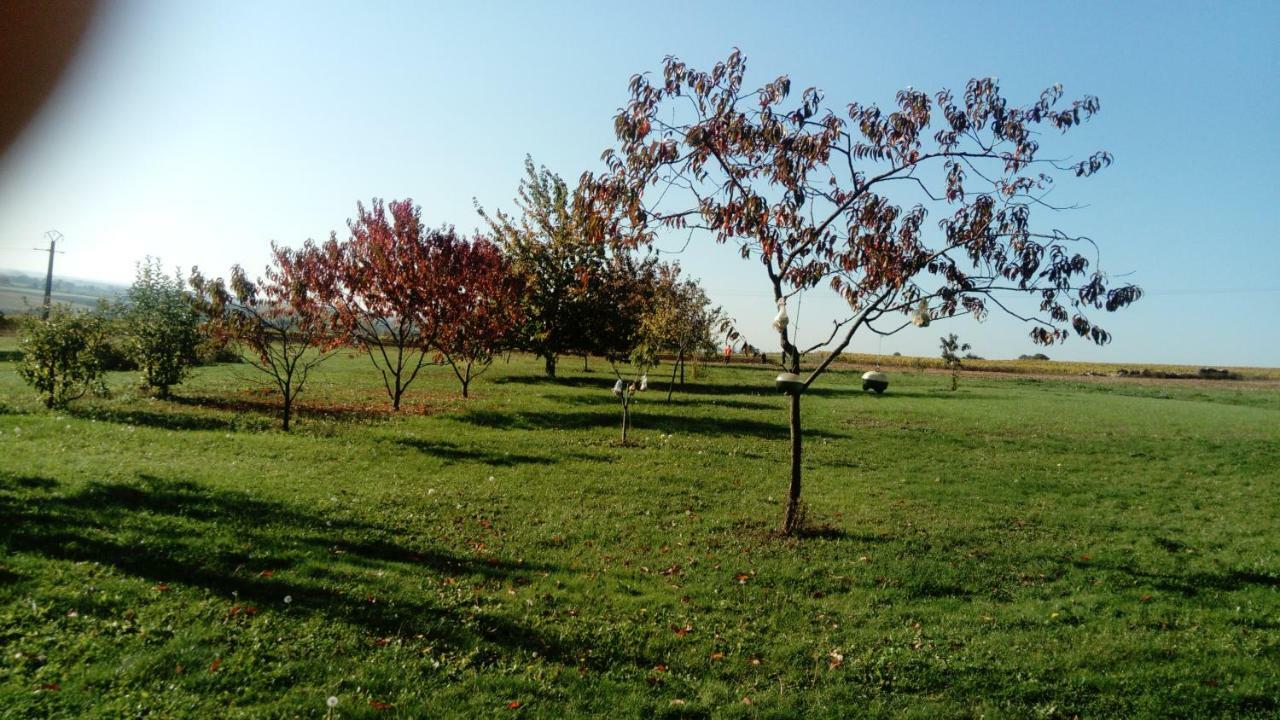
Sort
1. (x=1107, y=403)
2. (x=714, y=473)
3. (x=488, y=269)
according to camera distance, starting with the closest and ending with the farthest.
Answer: (x=714, y=473)
(x=488, y=269)
(x=1107, y=403)

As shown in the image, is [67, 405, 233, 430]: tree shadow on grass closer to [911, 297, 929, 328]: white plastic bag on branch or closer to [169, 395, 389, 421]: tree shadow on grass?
[169, 395, 389, 421]: tree shadow on grass

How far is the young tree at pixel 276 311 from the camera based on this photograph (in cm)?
1514

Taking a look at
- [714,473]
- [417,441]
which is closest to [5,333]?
[417,441]

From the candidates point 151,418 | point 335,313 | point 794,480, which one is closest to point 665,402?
point 335,313

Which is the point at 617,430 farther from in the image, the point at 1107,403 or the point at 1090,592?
the point at 1107,403

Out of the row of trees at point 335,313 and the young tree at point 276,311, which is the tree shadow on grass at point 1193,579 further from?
the young tree at point 276,311

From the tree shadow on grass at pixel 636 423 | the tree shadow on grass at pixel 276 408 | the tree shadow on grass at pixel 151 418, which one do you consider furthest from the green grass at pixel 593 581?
the tree shadow on grass at pixel 636 423

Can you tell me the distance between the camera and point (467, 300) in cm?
2045

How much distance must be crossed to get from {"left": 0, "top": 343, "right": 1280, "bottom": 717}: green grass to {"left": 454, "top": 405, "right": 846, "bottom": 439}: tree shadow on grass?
3.03 meters

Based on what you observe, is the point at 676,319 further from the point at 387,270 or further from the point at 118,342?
the point at 118,342

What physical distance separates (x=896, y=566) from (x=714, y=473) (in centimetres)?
543

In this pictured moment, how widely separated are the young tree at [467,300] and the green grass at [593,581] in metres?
5.67

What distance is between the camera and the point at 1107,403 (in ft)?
120

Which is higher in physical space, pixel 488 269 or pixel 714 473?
pixel 488 269
